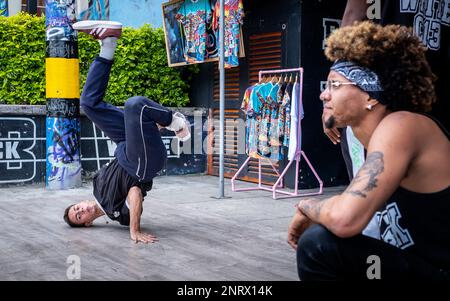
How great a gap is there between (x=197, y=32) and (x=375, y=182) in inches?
294

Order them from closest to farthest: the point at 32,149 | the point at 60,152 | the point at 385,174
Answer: the point at 385,174
the point at 60,152
the point at 32,149

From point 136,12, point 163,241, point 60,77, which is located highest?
point 136,12

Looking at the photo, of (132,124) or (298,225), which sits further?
(132,124)

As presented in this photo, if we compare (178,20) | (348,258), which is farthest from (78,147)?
(348,258)

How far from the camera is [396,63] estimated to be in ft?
8.49

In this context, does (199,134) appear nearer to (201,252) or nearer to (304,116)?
(304,116)

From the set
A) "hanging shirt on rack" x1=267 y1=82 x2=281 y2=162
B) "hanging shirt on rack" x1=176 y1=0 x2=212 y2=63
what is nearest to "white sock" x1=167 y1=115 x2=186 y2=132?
"hanging shirt on rack" x1=267 y1=82 x2=281 y2=162

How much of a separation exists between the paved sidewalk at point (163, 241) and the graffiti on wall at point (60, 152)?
1.54 ft

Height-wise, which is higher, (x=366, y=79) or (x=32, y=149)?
(x=366, y=79)

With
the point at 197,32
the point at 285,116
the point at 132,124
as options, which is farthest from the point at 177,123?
the point at 197,32

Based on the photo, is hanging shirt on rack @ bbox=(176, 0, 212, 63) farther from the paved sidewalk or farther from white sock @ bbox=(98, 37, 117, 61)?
white sock @ bbox=(98, 37, 117, 61)

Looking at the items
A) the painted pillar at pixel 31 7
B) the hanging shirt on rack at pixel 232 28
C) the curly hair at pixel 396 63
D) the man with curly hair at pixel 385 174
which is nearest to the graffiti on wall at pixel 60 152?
the hanging shirt on rack at pixel 232 28

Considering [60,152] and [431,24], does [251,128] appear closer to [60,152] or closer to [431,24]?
[60,152]

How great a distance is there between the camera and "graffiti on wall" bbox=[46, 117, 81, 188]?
27.3ft
